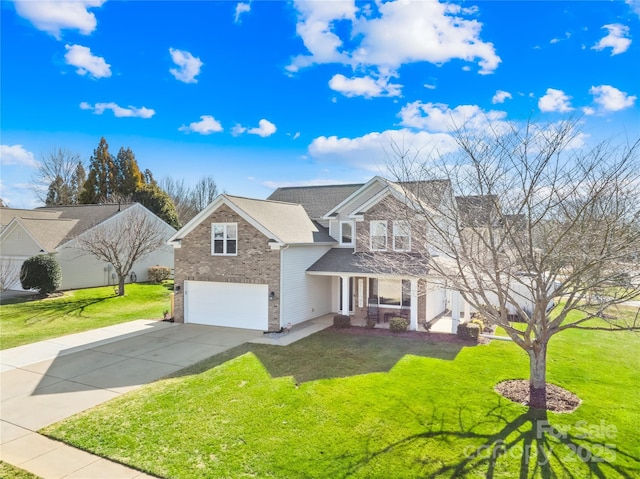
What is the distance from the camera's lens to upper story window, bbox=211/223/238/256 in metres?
18.4

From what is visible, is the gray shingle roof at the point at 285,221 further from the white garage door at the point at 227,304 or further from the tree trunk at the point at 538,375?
the tree trunk at the point at 538,375

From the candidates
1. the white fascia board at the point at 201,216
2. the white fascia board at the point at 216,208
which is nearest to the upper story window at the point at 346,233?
the white fascia board at the point at 216,208

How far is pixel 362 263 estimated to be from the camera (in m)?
18.2

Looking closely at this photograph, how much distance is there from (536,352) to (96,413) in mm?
10854

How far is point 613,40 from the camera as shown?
10.6m

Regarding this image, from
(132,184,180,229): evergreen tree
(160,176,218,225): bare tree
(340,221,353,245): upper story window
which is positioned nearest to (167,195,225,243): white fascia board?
(340,221,353,245): upper story window

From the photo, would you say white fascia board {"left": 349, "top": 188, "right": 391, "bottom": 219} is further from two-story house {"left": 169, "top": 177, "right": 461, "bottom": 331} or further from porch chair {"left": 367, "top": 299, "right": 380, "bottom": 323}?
porch chair {"left": 367, "top": 299, "right": 380, "bottom": 323}

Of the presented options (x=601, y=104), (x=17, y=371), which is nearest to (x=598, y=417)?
(x=601, y=104)

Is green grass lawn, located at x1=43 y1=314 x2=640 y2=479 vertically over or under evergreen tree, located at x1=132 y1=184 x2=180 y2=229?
under

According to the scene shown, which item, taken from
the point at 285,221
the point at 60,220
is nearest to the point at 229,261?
the point at 285,221

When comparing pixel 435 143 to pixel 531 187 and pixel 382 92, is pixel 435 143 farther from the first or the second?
pixel 382 92

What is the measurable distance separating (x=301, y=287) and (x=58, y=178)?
4567cm

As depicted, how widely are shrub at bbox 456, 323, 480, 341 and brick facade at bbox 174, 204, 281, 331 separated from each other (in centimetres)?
781

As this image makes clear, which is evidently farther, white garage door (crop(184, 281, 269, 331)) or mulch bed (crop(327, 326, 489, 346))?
white garage door (crop(184, 281, 269, 331))
